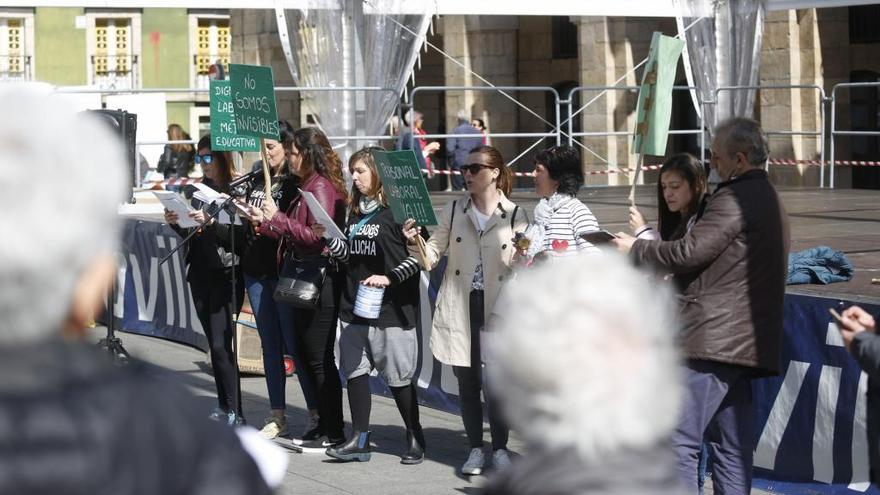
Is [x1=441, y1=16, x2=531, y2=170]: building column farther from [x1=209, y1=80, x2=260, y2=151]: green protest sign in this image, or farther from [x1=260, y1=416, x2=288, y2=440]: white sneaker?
[x1=260, y1=416, x2=288, y2=440]: white sneaker

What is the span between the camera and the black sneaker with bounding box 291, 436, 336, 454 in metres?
7.96

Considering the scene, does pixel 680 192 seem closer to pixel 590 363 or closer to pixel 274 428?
pixel 274 428

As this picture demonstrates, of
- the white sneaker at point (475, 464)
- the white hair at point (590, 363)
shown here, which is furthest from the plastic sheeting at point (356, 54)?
the white hair at point (590, 363)

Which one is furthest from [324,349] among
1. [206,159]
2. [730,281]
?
[730,281]

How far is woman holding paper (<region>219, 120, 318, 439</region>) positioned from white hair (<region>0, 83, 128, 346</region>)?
6.27 metres

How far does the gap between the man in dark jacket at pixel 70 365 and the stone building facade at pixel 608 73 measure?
1667 centimetres

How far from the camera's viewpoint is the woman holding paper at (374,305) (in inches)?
293

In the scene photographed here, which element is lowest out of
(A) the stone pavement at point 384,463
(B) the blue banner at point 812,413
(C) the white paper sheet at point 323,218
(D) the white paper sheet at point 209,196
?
(A) the stone pavement at point 384,463

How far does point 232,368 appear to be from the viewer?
8.58 m

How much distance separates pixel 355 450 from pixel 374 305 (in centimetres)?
87

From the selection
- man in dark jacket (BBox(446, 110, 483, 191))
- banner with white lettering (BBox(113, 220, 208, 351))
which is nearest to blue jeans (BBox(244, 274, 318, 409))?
banner with white lettering (BBox(113, 220, 208, 351))

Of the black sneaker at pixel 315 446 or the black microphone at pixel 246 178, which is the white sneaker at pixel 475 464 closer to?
the black sneaker at pixel 315 446

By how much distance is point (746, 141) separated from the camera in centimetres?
543

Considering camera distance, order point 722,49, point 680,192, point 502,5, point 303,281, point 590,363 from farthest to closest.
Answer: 1. point 722,49
2. point 502,5
3. point 303,281
4. point 680,192
5. point 590,363
